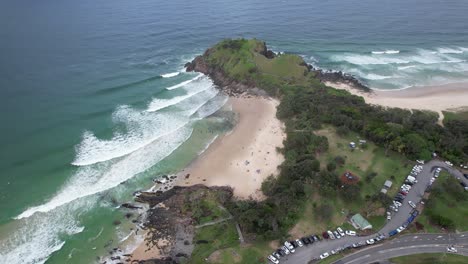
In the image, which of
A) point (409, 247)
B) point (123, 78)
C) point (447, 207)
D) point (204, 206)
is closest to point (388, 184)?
point (447, 207)

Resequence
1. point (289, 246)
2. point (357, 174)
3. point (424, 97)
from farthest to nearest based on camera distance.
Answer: point (424, 97) → point (357, 174) → point (289, 246)

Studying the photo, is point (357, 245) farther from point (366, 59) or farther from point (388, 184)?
point (366, 59)

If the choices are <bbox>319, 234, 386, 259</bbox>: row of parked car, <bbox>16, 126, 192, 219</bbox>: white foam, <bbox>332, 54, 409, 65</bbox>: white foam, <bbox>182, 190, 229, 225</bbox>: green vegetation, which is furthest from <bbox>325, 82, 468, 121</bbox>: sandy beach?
<bbox>182, 190, 229, 225</bbox>: green vegetation

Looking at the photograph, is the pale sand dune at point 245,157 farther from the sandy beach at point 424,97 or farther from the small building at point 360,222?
the sandy beach at point 424,97

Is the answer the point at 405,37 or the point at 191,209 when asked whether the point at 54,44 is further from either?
the point at 405,37

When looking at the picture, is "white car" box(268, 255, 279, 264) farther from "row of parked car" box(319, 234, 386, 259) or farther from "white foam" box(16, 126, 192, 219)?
"white foam" box(16, 126, 192, 219)

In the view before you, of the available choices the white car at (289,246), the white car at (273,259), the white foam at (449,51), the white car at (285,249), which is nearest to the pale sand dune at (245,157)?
the white car at (289,246)

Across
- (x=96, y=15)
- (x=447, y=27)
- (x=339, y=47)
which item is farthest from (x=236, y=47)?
(x=447, y=27)
